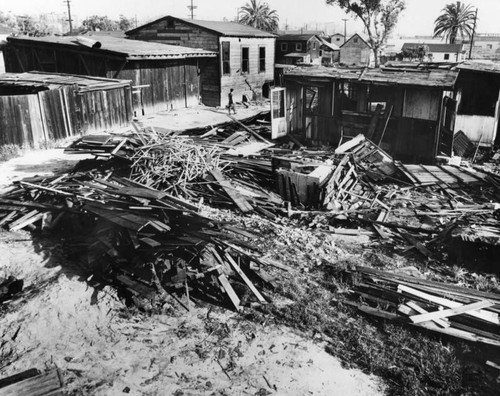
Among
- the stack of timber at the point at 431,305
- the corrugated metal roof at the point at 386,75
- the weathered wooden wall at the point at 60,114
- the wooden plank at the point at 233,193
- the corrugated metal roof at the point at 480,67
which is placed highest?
the corrugated metal roof at the point at 480,67

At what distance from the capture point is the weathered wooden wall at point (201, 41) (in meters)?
29.7

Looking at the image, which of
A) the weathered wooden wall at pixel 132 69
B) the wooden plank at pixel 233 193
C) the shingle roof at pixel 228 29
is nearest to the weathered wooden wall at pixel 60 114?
the weathered wooden wall at pixel 132 69

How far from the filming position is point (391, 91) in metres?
17.0

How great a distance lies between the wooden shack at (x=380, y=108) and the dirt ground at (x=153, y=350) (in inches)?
473

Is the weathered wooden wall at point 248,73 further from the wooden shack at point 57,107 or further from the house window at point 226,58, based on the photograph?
the wooden shack at point 57,107

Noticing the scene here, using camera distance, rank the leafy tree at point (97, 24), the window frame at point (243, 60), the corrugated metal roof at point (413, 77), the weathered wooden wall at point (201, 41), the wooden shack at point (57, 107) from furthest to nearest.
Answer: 1. the leafy tree at point (97, 24)
2. the window frame at point (243, 60)
3. the weathered wooden wall at point (201, 41)
4. the wooden shack at point (57, 107)
5. the corrugated metal roof at point (413, 77)

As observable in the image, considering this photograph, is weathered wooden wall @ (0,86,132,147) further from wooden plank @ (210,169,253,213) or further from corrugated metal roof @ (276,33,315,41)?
corrugated metal roof @ (276,33,315,41)

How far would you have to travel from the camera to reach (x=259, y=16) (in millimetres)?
73625

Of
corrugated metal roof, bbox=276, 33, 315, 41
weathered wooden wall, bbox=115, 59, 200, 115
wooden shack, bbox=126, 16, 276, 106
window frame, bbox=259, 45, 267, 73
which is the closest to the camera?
weathered wooden wall, bbox=115, 59, 200, 115

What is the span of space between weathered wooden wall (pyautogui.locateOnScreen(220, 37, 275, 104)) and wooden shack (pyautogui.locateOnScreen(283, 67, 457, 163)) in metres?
11.9

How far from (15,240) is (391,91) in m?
13.9

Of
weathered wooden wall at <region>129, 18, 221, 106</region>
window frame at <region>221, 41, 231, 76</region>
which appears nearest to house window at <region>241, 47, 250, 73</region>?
window frame at <region>221, 41, 231, 76</region>

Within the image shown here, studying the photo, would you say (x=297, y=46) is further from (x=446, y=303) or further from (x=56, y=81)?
(x=446, y=303)

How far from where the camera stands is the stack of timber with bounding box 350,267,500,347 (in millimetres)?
6961
